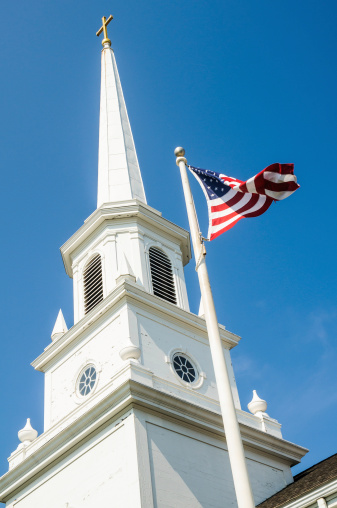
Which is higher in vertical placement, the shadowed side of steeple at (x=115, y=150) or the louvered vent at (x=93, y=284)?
the shadowed side of steeple at (x=115, y=150)

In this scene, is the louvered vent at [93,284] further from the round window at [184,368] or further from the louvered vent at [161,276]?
the round window at [184,368]

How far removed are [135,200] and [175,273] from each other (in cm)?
341

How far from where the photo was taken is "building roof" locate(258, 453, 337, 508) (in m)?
18.0

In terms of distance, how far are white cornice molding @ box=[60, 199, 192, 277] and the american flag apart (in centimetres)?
1178

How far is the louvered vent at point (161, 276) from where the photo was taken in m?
25.6

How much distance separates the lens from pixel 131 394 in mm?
19109

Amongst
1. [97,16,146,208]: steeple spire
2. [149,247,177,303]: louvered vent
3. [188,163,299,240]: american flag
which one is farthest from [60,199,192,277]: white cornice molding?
[188,163,299,240]: american flag

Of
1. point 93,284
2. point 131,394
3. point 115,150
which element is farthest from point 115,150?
point 131,394

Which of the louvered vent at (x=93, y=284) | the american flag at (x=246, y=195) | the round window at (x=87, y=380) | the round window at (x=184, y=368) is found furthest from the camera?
the louvered vent at (x=93, y=284)

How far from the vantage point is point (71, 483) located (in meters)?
19.8

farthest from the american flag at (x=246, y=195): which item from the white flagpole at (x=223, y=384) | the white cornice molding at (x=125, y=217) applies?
the white cornice molding at (x=125, y=217)

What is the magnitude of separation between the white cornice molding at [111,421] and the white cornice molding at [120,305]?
3507 millimetres

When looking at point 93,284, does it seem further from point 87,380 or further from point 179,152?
point 179,152

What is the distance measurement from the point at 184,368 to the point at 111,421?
431 centimetres
